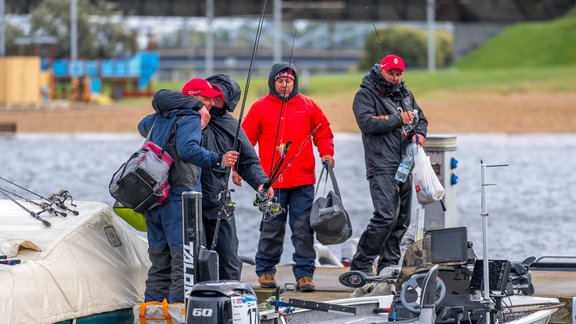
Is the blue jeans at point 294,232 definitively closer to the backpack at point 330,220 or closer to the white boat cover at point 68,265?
the backpack at point 330,220

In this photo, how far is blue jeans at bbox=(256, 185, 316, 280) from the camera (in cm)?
1102

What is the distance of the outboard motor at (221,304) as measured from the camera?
811 centimetres

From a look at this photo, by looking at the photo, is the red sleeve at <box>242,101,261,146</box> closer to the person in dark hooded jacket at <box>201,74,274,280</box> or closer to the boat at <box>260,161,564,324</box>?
the person in dark hooded jacket at <box>201,74,274,280</box>

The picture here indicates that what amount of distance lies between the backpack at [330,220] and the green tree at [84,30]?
2432 inches

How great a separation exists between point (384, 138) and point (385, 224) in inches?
27.1

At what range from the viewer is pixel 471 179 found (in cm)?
3122

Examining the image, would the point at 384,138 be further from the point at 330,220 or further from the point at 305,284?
the point at 305,284

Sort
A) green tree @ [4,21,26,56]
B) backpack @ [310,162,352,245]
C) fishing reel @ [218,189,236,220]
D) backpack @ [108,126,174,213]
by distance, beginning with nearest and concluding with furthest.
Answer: backpack @ [108,126,174,213]
fishing reel @ [218,189,236,220]
backpack @ [310,162,352,245]
green tree @ [4,21,26,56]

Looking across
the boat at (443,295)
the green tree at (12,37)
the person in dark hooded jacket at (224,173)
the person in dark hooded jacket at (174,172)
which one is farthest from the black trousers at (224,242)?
the green tree at (12,37)

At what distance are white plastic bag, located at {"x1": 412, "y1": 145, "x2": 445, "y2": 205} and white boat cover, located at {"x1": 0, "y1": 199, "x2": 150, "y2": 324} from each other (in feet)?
7.24

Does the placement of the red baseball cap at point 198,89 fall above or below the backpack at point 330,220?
above

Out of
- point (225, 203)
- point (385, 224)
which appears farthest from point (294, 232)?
point (225, 203)

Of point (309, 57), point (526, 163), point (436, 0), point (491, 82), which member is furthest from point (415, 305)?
point (309, 57)

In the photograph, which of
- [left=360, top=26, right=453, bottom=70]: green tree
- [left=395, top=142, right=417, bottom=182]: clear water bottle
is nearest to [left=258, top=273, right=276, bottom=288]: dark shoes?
[left=395, top=142, right=417, bottom=182]: clear water bottle
